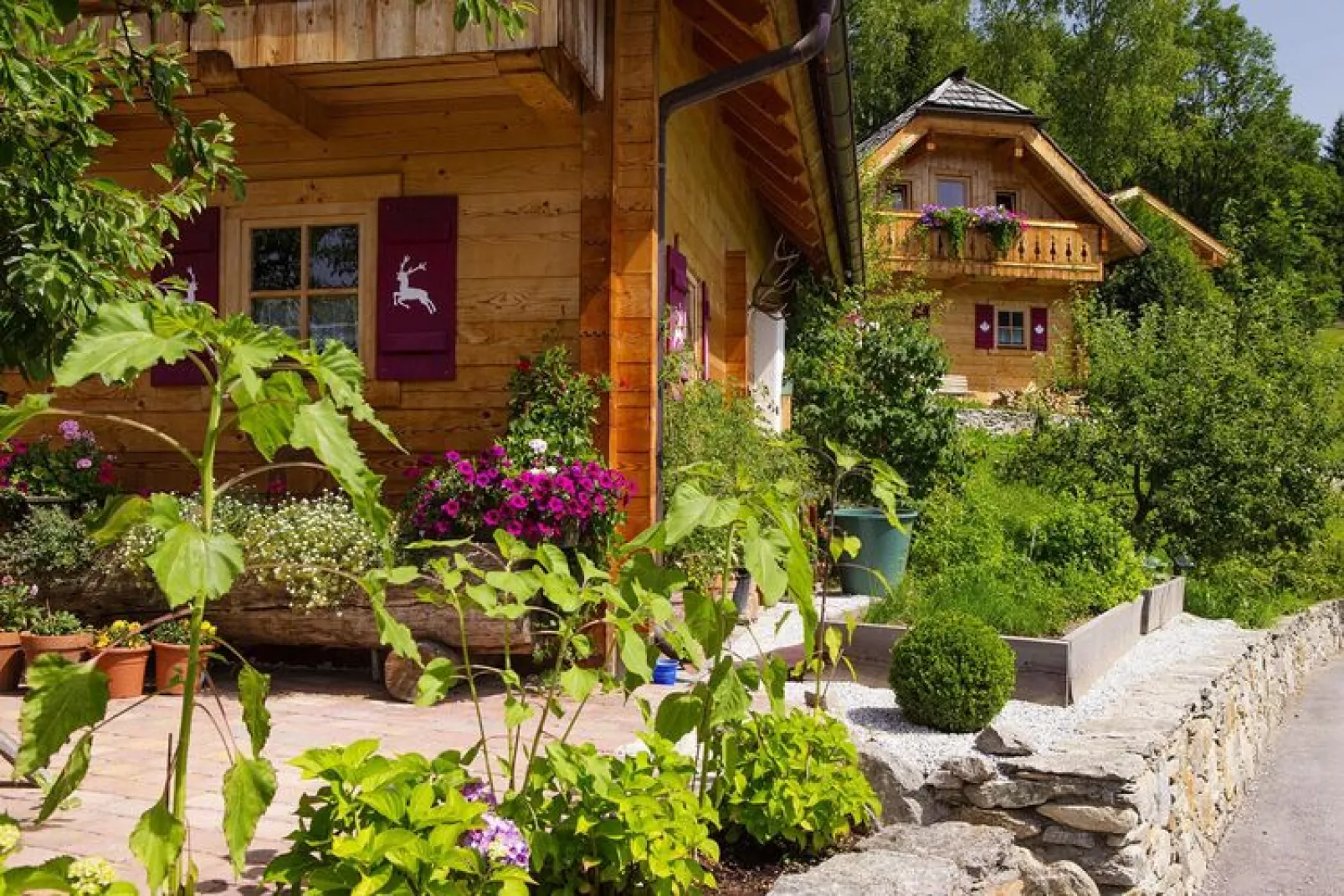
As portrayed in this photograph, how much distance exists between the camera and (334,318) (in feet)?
20.7

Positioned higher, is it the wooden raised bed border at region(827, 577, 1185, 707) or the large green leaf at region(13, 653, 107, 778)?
the large green leaf at region(13, 653, 107, 778)

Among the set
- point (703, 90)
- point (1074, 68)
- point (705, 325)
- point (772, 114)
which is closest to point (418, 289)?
point (703, 90)

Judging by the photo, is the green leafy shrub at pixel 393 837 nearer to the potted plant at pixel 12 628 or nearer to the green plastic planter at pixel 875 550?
the potted plant at pixel 12 628

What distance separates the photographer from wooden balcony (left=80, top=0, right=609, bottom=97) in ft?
15.9

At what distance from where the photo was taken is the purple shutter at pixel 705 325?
8.30 m

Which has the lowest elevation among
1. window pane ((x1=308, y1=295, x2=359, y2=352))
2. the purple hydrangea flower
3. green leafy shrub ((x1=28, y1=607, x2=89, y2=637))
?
green leafy shrub ((x1=28, y1=607, x2=89, y2=637))

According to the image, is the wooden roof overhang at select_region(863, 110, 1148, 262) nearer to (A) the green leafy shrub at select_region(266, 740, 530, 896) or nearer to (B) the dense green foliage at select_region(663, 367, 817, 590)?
(B) the dense green foliage at select_region(663, 367, 817, 590)

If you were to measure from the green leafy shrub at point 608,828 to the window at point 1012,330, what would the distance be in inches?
880

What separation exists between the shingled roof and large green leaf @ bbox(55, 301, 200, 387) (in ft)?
64.8

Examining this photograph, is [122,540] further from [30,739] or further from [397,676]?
[30,739]

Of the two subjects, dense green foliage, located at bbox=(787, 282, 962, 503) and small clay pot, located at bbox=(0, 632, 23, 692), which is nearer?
small clay pot, located at bbox=(0, 632, 23, 692)

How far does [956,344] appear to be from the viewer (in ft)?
76.0

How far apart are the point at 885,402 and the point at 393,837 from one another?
29.4ft

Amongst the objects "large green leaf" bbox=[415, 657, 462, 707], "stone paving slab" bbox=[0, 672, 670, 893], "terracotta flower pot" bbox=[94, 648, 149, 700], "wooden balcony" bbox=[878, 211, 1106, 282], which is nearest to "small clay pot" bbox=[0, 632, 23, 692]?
"stone paving slab" bbox=[0, 672, 670, 893]
